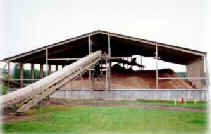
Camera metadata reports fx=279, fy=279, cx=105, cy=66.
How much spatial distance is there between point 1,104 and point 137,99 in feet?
32.7

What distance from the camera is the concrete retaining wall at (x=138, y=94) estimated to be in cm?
1689

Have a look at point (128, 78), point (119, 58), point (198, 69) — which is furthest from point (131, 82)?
point (198, 69)

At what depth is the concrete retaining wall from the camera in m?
16.9

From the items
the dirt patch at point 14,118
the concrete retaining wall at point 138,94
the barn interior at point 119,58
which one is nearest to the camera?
the dirt patch at point 14,118

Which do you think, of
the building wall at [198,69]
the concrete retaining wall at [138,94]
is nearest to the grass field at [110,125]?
the concrete retaining wall at [138,94]

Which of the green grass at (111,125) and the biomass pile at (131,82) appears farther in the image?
the biomass pile at (131,82)

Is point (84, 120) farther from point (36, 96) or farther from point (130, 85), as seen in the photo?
point (130, 85)

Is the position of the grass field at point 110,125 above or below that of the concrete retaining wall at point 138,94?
below

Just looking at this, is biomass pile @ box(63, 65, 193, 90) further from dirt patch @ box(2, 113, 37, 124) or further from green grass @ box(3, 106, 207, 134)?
green grass @ box(3, 106, 207, 134)

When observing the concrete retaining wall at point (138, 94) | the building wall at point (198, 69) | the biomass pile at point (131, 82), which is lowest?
the concrete retaining wall at point (138, 94)

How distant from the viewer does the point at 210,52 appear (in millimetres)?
9008

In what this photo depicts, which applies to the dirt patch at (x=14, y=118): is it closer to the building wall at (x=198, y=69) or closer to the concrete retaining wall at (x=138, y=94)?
the concrete retaining wall at (x=138, y=94)

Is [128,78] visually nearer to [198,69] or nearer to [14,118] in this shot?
[198,69]

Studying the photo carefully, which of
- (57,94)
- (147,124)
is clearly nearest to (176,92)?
(57,94)
